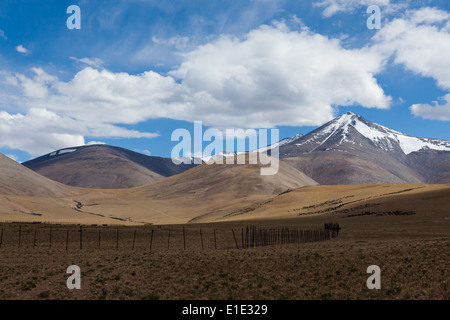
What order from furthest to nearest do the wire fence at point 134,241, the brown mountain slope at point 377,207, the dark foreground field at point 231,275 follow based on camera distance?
the brown mountain slope at point 377,207
the wire fence at point 134,241
the dark foreground field at point 231,275

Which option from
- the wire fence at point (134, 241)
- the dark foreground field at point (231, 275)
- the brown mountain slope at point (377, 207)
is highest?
the brown mountain slope at point (377, 207)

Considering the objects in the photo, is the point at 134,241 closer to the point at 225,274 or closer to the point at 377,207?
the point at 225,274

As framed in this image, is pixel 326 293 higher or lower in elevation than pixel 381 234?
lower

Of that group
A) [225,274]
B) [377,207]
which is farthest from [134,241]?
[377,207]

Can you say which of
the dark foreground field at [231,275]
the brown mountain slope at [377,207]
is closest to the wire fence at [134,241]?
the dark foreground field at [231,275]

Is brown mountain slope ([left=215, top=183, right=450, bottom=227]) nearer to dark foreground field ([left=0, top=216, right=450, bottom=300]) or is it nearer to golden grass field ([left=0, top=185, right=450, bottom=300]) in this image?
golden grass field ([left=0, top=185, right=450, bottom=300])

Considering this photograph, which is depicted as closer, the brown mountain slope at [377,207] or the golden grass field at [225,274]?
the golden grass field at [225,274]

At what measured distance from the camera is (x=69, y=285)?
25.7 metres

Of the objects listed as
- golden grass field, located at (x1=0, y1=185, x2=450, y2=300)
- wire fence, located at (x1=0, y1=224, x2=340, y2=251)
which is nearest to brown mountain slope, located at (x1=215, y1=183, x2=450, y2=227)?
wire fence, located at (x1=0, y1=224, x2=340, y2=251)

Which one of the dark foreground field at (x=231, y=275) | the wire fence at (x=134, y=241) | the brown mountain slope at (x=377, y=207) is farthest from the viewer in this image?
the brown mountain slope at (x=377, y=207)

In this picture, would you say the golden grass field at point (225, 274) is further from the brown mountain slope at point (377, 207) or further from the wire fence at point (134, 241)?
the brown mountain slope at point (377, 207)
